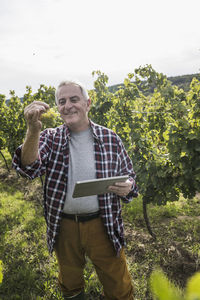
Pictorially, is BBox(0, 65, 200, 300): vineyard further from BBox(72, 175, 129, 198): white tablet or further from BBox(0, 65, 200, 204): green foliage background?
BBox(72, 175, 129, 198): white tablet

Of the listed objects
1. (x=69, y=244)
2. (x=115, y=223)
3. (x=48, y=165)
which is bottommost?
(x=69, y=244)

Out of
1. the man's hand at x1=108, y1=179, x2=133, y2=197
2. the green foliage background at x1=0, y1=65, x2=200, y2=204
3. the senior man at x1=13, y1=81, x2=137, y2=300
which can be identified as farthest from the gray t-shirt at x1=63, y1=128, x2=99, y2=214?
the green foliage background at x1=0, y1=65, x2=200, y2=204

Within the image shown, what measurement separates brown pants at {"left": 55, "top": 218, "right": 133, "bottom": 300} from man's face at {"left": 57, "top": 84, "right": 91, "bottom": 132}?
0.97m

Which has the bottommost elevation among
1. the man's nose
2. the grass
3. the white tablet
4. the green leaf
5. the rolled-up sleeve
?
the grass

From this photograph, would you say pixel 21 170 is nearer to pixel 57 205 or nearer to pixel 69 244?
pixel 57 205

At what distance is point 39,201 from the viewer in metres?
6.04

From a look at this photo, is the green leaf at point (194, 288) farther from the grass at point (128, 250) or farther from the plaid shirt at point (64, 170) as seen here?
the grass at point (128, 250)

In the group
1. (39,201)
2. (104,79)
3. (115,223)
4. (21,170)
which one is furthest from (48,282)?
(104,79)

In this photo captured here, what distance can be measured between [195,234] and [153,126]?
2415 millimetres

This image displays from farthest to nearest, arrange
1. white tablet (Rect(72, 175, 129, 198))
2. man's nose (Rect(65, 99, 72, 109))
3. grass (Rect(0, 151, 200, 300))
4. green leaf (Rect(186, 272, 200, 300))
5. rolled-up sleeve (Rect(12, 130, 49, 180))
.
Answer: grass (Rect(0, 151, 200, 300)), man's nose (Rect(65, 99, 72, 109)), rolled-up sleeve (Rect(12, 130, 49, 180)), white tablet (Rect(72, 175, 129, 198)), green leaf (Rect(186, 272, 200, 300))

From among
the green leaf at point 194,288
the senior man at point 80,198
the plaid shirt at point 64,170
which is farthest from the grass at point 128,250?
the green leaf at point 194,288

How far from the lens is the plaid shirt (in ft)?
6.50

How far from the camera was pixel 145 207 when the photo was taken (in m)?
4.14

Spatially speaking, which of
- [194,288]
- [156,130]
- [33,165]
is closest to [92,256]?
[33,165]
